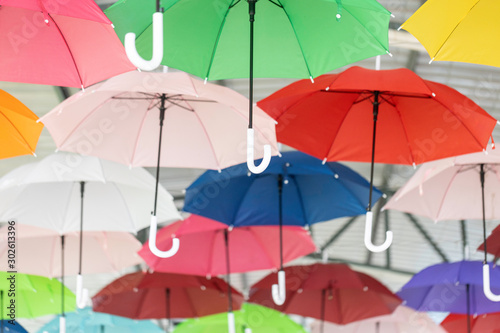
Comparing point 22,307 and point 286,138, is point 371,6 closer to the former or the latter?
point 286,138

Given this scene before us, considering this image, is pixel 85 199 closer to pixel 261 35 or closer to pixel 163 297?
pixel 163 297

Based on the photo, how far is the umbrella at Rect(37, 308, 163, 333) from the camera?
8.09 metres

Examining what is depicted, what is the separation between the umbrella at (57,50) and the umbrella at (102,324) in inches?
168

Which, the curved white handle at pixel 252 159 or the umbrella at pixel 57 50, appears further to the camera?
the umbrella at pixel 57 50

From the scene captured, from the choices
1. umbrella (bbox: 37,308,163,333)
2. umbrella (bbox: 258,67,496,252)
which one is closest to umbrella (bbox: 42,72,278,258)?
umbrella (bbox: 258,67,496,252)

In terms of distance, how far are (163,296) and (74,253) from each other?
1.04m

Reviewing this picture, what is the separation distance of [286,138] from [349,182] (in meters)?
1.22

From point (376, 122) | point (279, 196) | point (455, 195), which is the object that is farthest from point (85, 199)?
point (455, 195)

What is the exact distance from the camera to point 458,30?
4219 mm

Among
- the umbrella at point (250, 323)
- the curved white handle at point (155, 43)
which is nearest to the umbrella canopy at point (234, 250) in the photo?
the umbrella at point (250, 323)

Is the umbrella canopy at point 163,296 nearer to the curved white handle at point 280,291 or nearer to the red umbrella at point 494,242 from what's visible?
the curved white handle at point 280,291

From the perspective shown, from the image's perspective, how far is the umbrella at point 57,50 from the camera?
4.31 meters

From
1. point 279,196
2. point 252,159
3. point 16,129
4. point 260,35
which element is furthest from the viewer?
point 279,196

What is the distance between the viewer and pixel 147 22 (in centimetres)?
459
